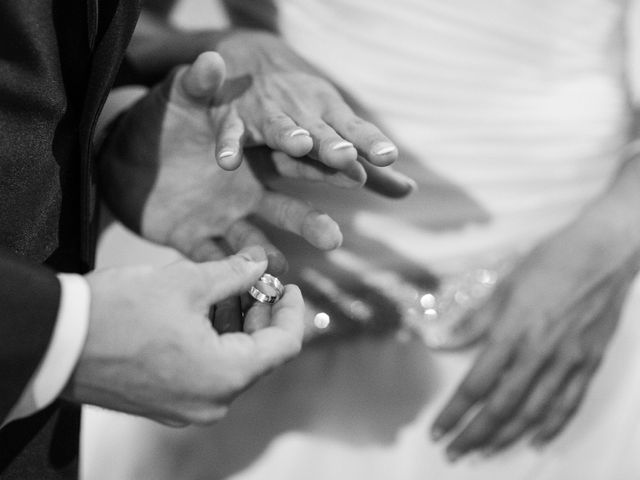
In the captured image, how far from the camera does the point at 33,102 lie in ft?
1.97

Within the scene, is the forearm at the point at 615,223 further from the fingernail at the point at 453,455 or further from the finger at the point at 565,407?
the fingernail at the point at 453,455

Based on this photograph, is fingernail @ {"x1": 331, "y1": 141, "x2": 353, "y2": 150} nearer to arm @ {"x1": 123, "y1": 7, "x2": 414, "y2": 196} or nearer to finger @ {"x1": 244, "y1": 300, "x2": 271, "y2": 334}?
arm @ {"x1": 123, "y1": 7, "x2": 414, "y2": 196}

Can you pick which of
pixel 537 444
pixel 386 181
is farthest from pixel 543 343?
pixel 386 181

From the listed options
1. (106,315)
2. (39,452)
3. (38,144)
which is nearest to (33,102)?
(38,144)

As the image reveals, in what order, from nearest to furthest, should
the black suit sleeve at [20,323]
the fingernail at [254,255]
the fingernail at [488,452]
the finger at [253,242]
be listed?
the black suit sleeve at [20,323]
the fingernail at [254,255]
the finger at [253,242]
the fingernail at [488,452]

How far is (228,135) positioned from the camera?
677 millimetres

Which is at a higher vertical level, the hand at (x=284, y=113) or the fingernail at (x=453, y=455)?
the hand at (x=284, y=113)

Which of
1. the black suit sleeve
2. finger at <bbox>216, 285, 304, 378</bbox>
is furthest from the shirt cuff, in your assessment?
finger at <bbox>216, 285, 304, 378</bbox>

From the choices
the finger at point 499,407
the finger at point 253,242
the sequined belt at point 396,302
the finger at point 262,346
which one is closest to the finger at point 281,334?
the finger at point 262,346

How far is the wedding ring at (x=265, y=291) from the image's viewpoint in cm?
63

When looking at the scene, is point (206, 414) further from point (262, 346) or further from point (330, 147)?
point (330, 147)

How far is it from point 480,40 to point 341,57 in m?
0.17

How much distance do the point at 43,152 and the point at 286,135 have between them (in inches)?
8.7

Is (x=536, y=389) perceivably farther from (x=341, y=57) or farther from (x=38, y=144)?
(x=38, y=144)
